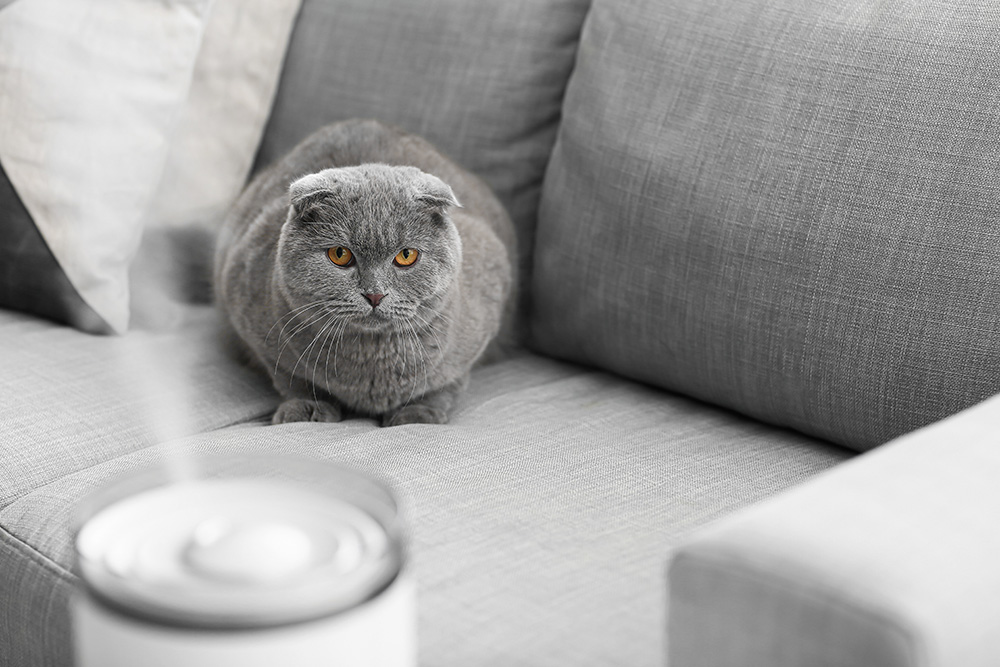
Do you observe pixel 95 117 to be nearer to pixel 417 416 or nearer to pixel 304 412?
pixel 304 412

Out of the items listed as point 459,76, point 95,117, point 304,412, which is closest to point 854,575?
point 304,412

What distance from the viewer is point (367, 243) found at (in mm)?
1423

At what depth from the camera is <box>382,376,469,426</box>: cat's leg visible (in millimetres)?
1508

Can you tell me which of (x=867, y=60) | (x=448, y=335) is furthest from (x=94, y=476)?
(x=867, y=60)

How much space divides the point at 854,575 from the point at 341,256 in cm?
90

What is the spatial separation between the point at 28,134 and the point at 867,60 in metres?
1.25

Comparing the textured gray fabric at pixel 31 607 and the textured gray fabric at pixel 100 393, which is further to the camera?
the textured gray fabric at pixel 100 393

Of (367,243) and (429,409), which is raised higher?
(367,243)

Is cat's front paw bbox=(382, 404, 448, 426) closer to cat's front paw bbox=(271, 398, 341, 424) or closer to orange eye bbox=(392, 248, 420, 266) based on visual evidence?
cat's front paw bbox=(271, 398, 341, 424)

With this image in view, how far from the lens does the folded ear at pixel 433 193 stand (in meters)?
1.43

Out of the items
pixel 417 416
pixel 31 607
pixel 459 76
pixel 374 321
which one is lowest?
pixel 31 607

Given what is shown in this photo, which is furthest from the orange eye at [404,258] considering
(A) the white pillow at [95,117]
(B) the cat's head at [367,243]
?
(A) the white pillow at [95,117]

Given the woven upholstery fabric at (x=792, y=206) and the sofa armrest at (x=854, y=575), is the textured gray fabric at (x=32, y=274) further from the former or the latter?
the sofa armrest at (x=854, y=575)

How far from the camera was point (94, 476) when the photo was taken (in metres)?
1.29
